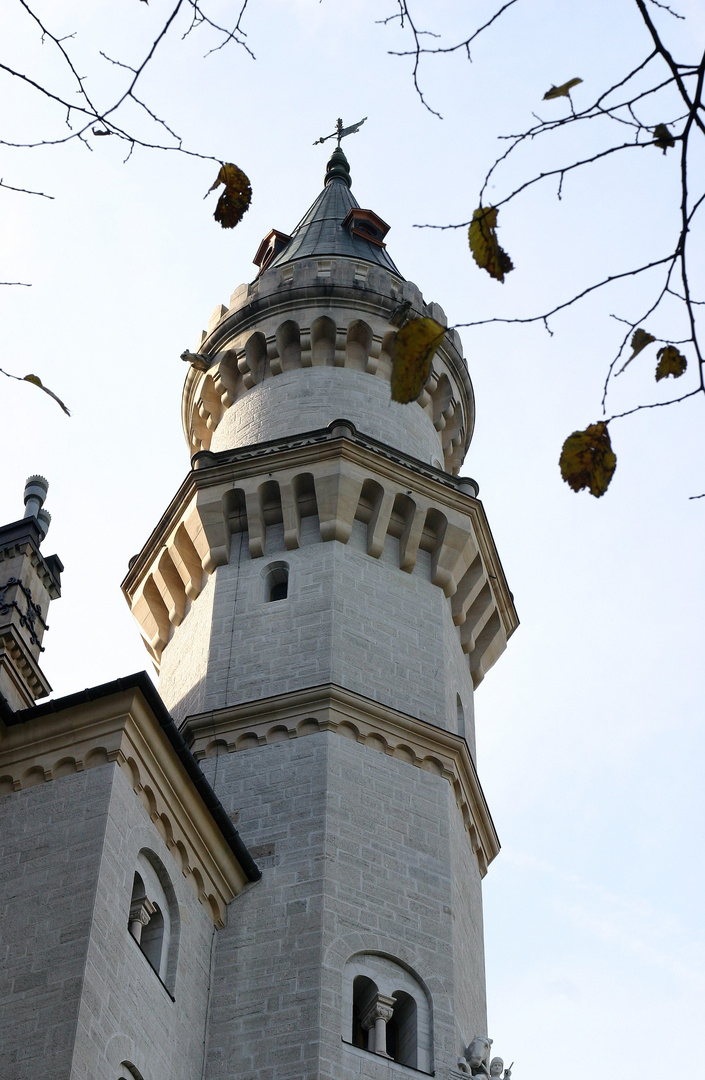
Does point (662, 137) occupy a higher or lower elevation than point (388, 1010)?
lower

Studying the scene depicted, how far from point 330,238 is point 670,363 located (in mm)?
25400

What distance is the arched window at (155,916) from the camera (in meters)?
16.3

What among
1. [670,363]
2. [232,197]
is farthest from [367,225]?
[670,363]

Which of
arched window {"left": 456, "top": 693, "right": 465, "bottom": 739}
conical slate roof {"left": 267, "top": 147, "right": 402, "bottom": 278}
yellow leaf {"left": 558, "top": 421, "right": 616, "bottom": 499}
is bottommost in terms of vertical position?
yellow leaf {"left": 558, "top": 421, "right": 616, "bottom": 499}

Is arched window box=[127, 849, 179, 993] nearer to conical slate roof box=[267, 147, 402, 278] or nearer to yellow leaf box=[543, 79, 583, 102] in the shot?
yellow leaf box=[543, 79, 583, 102]

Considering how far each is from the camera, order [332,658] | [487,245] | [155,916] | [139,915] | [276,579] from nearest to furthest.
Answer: [487,245] < [139,915] < [155,916] < [332,658] < [276,579]

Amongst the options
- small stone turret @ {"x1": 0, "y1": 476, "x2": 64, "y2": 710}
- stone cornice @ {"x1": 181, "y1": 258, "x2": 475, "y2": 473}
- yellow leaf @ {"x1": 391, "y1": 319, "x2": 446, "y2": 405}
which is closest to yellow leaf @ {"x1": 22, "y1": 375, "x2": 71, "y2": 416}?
yellow leaf @ {"x1": 391, "y1": 319, "x2": 446, "y2": 405}

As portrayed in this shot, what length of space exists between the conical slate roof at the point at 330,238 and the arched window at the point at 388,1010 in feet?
50.7

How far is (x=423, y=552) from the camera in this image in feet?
78.2

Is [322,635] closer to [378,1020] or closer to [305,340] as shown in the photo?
[378,1020]

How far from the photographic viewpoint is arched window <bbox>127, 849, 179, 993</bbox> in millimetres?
16344

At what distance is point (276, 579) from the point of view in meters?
23.0

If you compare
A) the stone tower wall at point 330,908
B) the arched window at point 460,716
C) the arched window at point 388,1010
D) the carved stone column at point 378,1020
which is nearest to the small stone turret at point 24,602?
the stone tower wall at point 330,908

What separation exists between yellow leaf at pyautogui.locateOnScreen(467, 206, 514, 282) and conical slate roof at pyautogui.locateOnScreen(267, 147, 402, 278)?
76.4 feet
